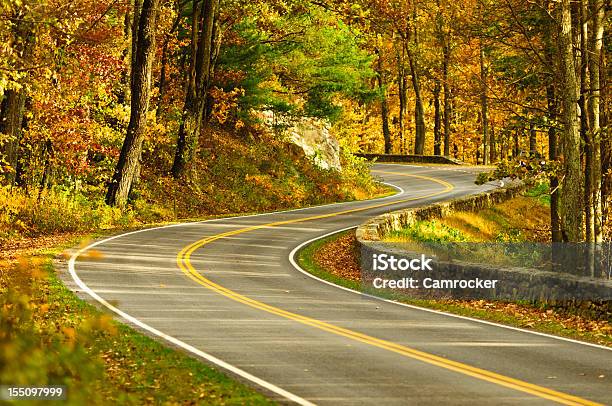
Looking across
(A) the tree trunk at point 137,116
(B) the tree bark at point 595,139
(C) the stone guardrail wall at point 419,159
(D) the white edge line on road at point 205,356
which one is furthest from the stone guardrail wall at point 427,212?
(C) the stone guardrail wall at point 419,159

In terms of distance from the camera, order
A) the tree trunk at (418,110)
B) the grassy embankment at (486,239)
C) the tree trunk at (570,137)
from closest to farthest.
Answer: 1. the grassy embankment at (486,239)
2. the tree trunk at (570,137)
3. the tree trunk at (418,110)

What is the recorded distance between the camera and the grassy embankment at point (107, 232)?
643 cm

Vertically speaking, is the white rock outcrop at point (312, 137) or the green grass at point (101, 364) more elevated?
the white rock outcrop at point (312, 137)

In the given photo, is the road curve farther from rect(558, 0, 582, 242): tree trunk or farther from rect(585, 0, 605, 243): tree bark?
rect(585, 0, 605, 243): tree bark

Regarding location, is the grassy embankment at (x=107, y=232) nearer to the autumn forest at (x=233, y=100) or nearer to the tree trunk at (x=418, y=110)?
the autumn forest at (x=233, y=100)

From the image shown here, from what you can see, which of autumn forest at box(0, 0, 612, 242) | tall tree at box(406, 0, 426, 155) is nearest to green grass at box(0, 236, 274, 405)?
autumn forest at box(0, 0, 612, 242)

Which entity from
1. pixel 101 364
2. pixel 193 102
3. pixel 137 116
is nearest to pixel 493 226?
pixel 193 102

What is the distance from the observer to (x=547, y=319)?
16734 millimetres

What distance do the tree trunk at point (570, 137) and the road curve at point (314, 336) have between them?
4.46m

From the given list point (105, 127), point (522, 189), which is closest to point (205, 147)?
point (105, 127)

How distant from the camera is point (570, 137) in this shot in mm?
19188

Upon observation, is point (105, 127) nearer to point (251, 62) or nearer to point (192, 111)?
point (192, 111)

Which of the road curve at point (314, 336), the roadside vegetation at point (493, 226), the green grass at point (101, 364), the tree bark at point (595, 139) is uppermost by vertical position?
the tree bark at point (595, 139)

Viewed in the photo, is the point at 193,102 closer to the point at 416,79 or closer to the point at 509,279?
the point at 509,279
